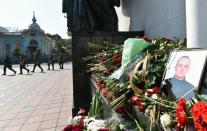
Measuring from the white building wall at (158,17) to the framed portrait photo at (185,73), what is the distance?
168 cm

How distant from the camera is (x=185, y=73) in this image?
193 centimetres

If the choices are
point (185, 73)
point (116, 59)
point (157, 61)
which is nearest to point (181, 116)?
point (185, 73)

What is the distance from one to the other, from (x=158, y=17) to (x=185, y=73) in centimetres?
307

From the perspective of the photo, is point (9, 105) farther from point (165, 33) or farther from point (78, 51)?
point (165, 33)

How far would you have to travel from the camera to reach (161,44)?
3012mm

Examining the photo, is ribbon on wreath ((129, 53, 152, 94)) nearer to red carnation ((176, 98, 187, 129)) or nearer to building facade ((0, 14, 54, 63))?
red carnation ((176, 98, 187, 129))

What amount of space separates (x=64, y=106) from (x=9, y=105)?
175cm

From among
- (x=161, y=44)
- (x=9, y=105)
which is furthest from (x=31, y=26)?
(x=161, y=44)

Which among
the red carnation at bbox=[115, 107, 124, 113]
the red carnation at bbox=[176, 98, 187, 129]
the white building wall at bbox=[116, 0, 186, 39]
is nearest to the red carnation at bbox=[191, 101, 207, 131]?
the red carnation at bbox=[176, 98, 187, 129]

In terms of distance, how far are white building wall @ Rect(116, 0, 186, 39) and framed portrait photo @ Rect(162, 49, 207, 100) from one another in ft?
5.52

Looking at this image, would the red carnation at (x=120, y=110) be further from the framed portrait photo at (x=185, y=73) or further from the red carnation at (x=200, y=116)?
the red carnation at (x=200, y=116)

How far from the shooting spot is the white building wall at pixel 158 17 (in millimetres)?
3878

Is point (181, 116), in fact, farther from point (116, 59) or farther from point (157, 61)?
point (116, 59)

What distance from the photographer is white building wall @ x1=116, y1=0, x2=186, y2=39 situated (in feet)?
12.7
